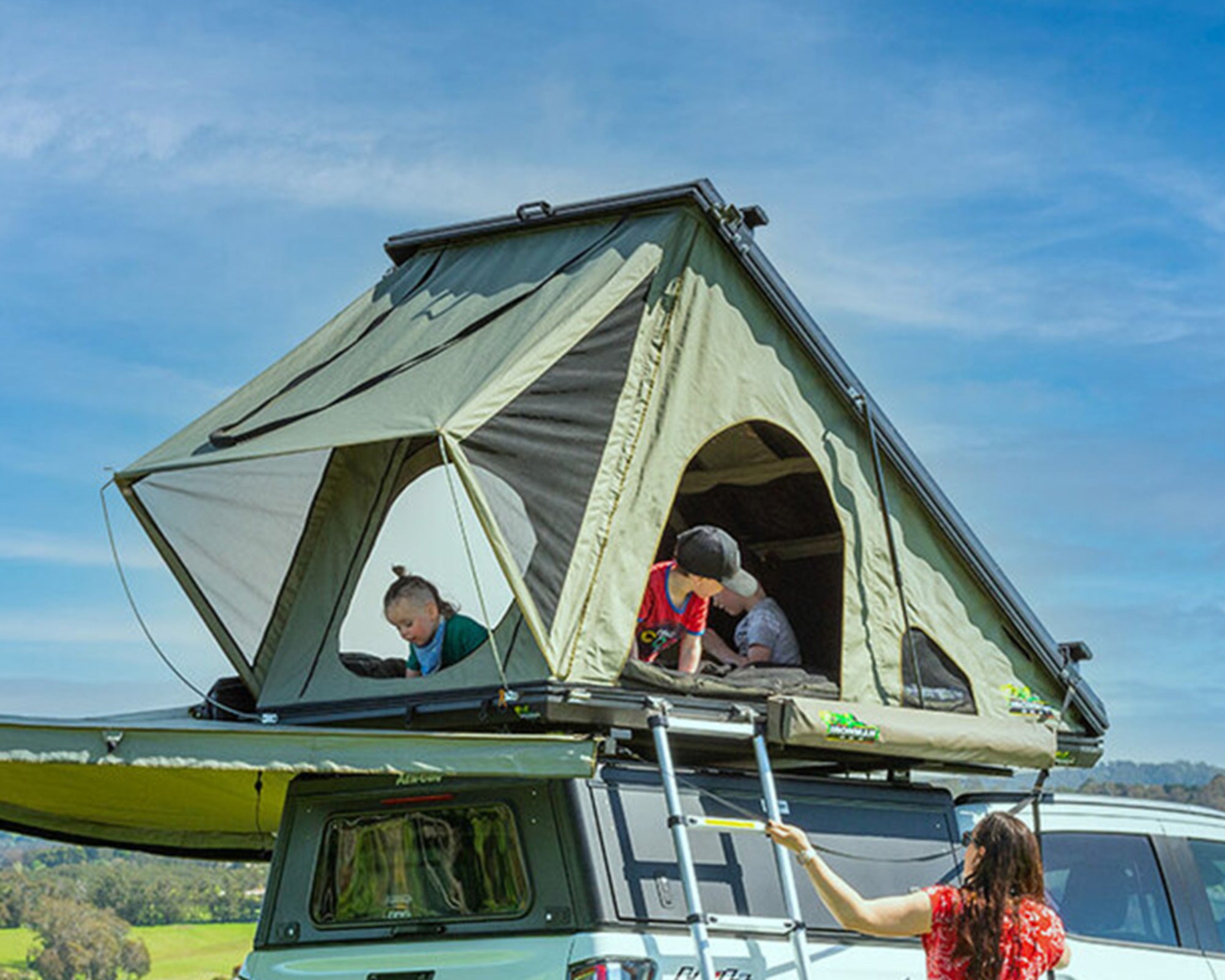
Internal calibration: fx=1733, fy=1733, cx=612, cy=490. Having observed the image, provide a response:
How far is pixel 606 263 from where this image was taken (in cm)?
751

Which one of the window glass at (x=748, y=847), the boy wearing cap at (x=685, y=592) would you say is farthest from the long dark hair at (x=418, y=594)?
the window glass at (x=748, y=847)

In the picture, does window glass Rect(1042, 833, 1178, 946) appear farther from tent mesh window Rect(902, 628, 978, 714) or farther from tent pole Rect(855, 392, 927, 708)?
tent pole Rect(855, 392, 927, 708)

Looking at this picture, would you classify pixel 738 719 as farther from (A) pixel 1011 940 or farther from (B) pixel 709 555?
(A) pixel 1011 940

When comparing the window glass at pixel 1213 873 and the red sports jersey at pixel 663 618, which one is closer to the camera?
the red sports jersey at pixel 663 618

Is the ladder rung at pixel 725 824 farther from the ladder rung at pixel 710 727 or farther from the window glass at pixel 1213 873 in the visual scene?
the window glass at pixel 1213 873

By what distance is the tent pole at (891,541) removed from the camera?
7941mm

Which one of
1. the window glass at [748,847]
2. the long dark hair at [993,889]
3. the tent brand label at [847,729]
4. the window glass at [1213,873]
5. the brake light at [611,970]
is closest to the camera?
the long dark hair at [993,889]

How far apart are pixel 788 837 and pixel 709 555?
90.0 inches

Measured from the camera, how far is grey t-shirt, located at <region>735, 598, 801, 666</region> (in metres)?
8.46

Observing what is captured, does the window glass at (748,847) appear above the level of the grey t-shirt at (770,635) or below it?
below

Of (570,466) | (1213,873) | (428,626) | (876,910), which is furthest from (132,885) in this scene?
(876,910)

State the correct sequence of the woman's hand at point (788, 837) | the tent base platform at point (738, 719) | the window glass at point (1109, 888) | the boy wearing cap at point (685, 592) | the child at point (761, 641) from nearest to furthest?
1. the woman's hand at point (788, 837)
2. the tent base platform at point (738, 719)
3. the window glass at point (1109, 888)
4. the boy wearing cap at point (685, 592)
5. the child at point (761, 641)

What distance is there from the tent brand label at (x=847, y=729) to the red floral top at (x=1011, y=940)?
167cm

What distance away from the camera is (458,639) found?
24.7 feet
